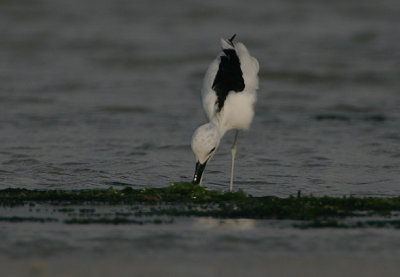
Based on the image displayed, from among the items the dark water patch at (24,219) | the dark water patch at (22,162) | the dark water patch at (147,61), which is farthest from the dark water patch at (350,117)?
the dark water patch at (24,219)

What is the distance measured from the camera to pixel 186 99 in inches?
513

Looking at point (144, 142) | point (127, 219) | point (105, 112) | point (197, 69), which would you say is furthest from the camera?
point (197, 69)

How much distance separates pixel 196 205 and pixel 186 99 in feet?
22.8

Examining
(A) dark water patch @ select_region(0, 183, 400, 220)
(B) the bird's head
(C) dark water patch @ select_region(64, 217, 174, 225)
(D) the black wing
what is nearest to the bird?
(D) the black wing

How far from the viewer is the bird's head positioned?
23.6 feet

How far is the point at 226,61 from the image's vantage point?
827cm

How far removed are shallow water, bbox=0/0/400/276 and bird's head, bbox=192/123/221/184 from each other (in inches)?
19.6

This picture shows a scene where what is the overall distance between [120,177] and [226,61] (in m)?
1.80

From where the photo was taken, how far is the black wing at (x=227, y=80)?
8109mm

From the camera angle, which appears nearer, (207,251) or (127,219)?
(207,251)

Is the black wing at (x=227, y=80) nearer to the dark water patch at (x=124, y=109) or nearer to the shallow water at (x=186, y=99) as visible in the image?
the shallow water at (x=186, y=99)

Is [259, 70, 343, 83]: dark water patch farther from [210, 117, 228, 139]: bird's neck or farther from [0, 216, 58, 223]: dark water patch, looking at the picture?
[0, 216, 58, 223]: dark water patch

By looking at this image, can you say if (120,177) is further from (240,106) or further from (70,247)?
(70,247)

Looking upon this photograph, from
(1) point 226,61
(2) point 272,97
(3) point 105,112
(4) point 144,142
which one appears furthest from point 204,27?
(1) point 226,61
